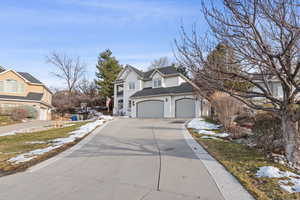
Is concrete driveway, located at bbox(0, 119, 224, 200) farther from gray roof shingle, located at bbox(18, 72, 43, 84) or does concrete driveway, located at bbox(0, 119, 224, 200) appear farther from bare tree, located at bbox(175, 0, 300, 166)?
gray roof shingle, located at bbox(18, 72, 43, 84)

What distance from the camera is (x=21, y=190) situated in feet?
12.6

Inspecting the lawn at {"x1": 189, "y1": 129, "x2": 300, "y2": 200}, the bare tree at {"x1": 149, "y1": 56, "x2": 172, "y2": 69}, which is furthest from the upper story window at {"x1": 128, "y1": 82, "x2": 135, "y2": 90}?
the lawn at {"x1": 189, "y1": 129, "x2": 300, "y2": 200}

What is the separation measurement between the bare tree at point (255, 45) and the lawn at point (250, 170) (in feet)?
3.69

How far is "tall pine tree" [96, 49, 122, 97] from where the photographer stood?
3725cm

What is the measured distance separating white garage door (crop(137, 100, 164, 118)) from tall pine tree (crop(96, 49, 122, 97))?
13.9m

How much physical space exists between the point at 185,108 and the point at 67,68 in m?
31.3

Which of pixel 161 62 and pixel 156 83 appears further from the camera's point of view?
pixel 161 62

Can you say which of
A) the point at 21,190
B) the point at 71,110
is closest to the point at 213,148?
the point at 21,190

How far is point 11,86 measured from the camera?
85.9ft

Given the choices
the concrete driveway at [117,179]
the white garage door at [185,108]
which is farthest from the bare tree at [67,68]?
the concrete driveway at [117,179]

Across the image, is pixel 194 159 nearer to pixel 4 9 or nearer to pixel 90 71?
pixel 4 9

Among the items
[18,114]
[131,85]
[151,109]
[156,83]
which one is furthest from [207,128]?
[18,114]

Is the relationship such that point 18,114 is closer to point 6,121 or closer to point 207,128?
point 6,121

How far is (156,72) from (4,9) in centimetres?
1758
